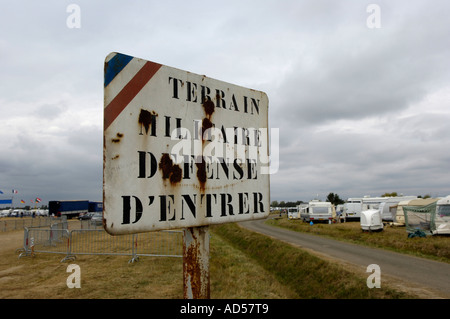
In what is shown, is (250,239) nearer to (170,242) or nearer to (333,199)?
(170,242)

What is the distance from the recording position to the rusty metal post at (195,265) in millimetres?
1788

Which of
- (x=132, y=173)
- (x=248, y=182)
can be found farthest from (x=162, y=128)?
(x=248, y=182)

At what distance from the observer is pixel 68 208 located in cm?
5750

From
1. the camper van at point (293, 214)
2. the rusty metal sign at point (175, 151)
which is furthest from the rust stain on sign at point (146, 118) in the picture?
the camper van at point (293, 214)

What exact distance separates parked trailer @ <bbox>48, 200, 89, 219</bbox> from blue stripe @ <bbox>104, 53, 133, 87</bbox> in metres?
59.3

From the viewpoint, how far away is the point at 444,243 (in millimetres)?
14422

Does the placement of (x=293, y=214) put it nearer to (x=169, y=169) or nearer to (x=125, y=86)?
(x=169, y=169)

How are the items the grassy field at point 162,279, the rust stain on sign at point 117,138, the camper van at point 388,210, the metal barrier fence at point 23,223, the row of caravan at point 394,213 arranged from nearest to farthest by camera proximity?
the rust stain on sign at point 117,138
the grassy field at point 162,279
the row of caravan at point 394,213
the camper van at point 388,210
the metal barrier fence at point 23,223

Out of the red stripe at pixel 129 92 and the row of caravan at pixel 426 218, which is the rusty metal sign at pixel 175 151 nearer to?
the red stripe at pixel 129 92

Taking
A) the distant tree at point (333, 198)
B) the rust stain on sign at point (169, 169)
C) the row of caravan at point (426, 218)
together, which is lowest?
the distant tree at point (333, 198)

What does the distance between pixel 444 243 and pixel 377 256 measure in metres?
3.72

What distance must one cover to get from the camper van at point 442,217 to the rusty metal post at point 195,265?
19406 millimetres

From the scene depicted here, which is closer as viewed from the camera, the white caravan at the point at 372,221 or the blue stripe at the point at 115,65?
the blue stripe at the point at 115,65
